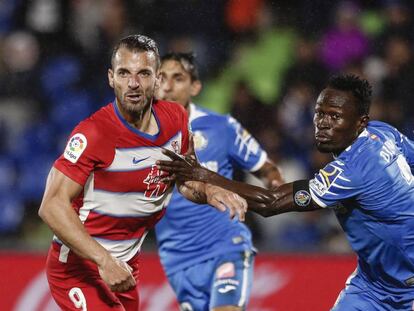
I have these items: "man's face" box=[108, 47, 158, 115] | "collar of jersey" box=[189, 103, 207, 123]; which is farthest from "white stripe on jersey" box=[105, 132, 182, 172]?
"collar of jersey" box=[189, 103, 207, 123]

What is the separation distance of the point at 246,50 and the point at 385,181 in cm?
498

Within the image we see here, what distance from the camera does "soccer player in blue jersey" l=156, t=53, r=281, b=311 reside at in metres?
6.63

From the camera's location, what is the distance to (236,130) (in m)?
6.80

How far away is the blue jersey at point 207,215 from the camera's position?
6656mm

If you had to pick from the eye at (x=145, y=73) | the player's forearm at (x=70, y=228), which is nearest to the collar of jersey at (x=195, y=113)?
the eye at (x=145, y=73)

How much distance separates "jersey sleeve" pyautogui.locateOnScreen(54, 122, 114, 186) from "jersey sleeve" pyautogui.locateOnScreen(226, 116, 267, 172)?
6.76 feet

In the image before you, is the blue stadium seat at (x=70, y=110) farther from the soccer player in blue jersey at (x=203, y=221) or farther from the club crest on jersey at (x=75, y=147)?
the club crest on jersey at (x=75, y=147)

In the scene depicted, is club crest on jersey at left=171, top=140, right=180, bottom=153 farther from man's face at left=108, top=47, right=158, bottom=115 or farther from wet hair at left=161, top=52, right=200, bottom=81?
wet hair at left=161, top=52, right=200, bottom=81

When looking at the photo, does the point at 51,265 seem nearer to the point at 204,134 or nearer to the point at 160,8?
the point at 204,134

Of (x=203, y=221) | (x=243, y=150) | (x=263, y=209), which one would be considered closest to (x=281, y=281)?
(x=203, y=221)

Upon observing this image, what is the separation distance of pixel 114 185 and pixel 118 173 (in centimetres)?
7

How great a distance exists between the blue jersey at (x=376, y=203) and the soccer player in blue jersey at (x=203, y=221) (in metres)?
1.33

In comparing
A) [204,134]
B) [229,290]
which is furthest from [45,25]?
[229,290]

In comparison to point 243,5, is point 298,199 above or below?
below
